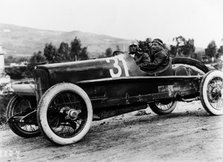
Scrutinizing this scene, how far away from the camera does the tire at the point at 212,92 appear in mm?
6492

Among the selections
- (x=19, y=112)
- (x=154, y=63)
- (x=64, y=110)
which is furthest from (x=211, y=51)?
(x=64, y=110)

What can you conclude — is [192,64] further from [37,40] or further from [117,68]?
[37,40]

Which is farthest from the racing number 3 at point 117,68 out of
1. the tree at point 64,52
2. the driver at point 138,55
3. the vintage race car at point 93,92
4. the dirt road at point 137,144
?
the tree at point 64,52

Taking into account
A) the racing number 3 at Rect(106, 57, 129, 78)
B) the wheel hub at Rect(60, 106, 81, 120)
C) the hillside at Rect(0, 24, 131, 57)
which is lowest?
the wheel hub at Rect(60, 106, 81, 120)

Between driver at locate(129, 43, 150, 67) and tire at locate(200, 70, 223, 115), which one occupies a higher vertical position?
driver at locate(129, 43, 150, 67)

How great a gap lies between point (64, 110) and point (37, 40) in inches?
4315

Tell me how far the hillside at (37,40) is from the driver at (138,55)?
88.0m

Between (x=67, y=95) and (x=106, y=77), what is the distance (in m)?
0.81

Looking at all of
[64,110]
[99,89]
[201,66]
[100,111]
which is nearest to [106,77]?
[99,89]

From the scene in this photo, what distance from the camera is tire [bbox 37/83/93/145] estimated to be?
464 cm

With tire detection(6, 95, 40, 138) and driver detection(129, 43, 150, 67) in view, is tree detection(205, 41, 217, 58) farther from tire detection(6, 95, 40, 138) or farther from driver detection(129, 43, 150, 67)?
tire detection(6, 95, 40, 138)

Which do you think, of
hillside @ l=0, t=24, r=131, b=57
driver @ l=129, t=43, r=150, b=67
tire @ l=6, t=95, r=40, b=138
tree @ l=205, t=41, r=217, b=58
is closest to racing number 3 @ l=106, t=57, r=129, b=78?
driver @ l=129, t=43, r=150, b=67

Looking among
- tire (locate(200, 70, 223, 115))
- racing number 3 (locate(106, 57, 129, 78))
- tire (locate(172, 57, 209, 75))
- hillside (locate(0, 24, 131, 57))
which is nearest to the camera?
racing number 3 (locate(106, 57, 129, 78))

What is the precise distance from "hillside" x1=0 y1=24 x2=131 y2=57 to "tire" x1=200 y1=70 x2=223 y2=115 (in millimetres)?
87764
